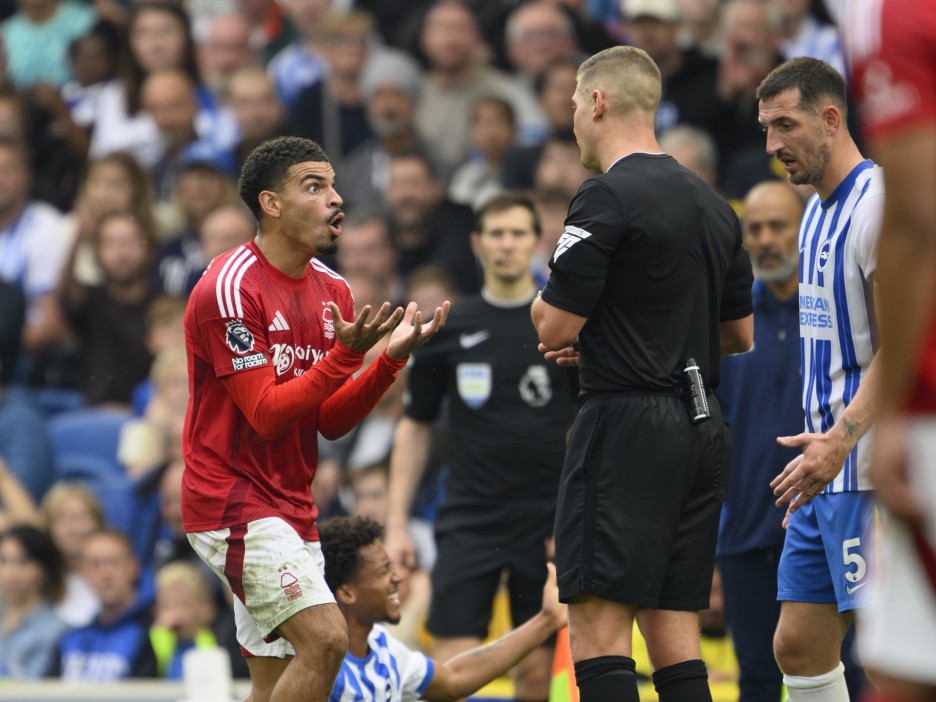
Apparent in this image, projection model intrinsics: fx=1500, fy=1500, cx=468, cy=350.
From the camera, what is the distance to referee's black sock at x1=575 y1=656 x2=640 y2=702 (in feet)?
15.1

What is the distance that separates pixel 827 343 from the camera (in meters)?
5.05

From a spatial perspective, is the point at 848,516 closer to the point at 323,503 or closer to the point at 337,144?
the point at 323,503

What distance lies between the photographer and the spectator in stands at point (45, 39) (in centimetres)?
1280

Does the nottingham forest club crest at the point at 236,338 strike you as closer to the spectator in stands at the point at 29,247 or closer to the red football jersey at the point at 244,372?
the red football jersey at the point at 244,372

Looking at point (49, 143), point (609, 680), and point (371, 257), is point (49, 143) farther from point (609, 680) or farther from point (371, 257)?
point (609, 680)

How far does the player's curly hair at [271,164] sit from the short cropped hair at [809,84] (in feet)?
5.27

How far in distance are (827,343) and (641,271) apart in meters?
0.80

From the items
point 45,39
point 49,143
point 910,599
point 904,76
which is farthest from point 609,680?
point 45,39

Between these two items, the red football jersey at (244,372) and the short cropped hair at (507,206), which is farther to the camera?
the short cropped hair at (507,206)

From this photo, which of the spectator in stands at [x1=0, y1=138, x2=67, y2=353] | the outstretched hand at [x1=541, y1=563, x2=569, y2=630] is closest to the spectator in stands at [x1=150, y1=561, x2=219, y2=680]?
the spectator in stands at [x1=0, y1=138, x2=67, y2=353]

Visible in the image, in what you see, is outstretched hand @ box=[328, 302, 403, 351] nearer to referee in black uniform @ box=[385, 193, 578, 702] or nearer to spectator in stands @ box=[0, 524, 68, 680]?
referee in black uniform @ box=[385, 193, 578, 702]

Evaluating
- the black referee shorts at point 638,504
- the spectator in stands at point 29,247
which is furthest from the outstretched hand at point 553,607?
the spectator in stands at point 29,247

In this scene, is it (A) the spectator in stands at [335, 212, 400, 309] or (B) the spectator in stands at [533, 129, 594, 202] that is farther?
(A) the spectator in stands at [335, 212, 400, 309]

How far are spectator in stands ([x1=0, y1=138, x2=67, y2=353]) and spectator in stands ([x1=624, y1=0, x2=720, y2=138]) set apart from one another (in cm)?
474
